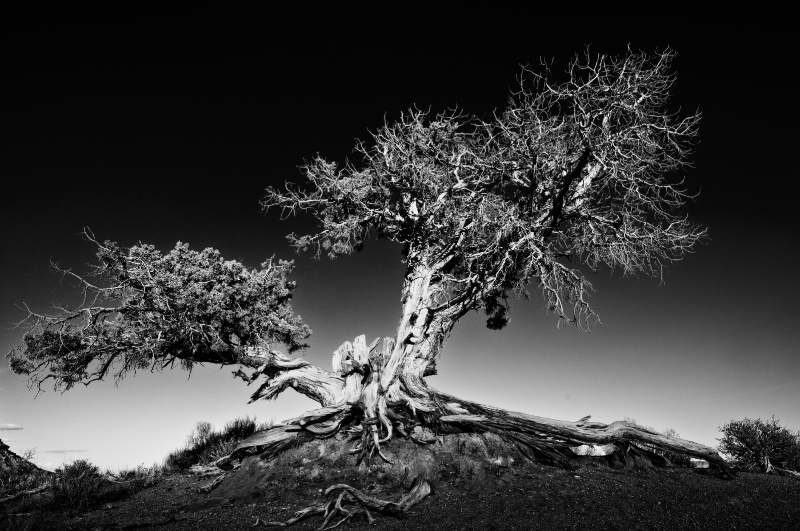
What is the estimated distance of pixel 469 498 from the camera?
6852 millimetres

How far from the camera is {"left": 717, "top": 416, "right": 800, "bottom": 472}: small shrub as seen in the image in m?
9.83

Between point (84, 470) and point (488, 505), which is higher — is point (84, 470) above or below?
below

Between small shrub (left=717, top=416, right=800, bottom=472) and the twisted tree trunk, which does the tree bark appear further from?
small shrub (left=717, top=416, right=800, bottom=472)

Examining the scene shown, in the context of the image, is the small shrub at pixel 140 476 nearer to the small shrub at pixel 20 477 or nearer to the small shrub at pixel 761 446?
the small shrub at pixel 20 477

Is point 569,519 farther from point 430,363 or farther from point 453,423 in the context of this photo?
point 430,363

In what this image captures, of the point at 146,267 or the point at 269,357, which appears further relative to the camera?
the point at 269,357

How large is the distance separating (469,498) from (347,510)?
1.88 m

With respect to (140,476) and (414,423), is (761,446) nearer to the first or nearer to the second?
(414,423)

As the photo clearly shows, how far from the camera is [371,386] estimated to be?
980cm

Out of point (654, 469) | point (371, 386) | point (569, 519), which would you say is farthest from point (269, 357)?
point (654, 469)

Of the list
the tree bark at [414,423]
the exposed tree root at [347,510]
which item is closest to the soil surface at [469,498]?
the exposed tree root at [347,510]

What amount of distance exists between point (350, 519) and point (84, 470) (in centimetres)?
635

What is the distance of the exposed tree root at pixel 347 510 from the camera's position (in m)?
6.21

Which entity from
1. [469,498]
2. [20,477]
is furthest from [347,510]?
[20,477]
